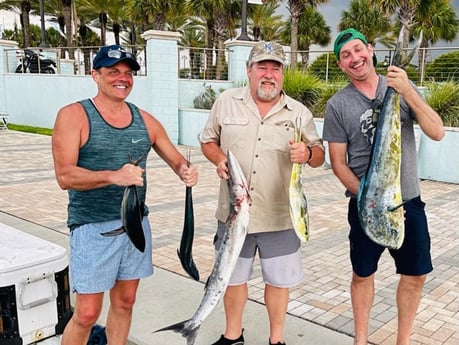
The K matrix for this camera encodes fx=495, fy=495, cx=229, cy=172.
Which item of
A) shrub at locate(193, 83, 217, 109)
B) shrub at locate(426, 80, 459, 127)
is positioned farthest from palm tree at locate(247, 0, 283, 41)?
shrub at locate(426, 80, 459, 127)

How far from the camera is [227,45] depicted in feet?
54.4

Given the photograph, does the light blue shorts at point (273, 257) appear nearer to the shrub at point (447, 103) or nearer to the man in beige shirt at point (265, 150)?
the man in beige shirt at point (265, 150)

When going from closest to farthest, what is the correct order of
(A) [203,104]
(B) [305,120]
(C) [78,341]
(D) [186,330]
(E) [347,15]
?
(D) [186,330] < (C) [78,341] < (B) [305,120] < (A) [203,104] < (E) [347,15]

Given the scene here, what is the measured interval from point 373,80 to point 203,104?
13.6 meters

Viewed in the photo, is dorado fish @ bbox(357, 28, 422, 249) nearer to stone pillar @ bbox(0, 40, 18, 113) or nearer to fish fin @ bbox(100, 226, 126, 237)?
fish fin @ bbox(100, 226, 126, 237)

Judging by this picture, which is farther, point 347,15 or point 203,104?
point 347,15

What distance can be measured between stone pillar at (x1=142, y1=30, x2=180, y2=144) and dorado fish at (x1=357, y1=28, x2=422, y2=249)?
12.5 metres

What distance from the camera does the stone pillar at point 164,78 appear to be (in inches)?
579

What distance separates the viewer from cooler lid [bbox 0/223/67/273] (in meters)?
3.09

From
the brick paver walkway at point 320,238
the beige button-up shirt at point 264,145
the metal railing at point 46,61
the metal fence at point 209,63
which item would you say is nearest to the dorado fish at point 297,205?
the beige button-up shirt at point 264,145

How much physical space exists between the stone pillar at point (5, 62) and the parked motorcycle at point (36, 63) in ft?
3.41

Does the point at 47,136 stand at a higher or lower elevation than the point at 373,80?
lower

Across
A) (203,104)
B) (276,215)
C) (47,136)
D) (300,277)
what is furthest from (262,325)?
(47,136)

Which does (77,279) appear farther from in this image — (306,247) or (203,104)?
(203,104)
